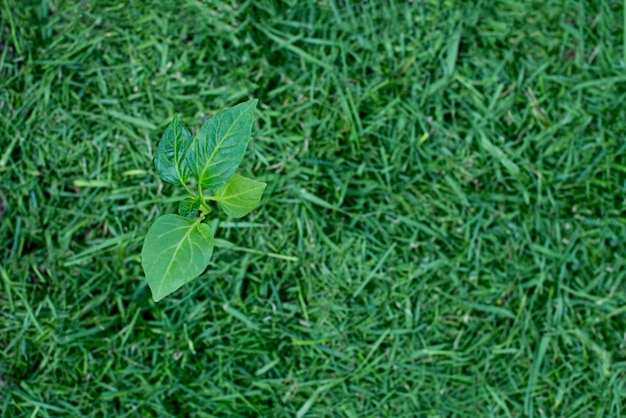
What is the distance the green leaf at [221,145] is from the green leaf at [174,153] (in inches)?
0.6

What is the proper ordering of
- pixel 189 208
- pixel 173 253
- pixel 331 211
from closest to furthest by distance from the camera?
pixel 173 253
pixel 189 208
pixel 331 211

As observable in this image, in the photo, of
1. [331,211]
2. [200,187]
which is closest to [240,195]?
[200,187]

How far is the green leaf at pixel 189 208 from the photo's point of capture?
1072mm

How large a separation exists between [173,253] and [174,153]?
0.18 meters

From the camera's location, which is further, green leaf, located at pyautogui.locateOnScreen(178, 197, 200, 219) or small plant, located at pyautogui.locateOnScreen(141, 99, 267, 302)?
green leaf, located at pyautogui.locateOnScreen(178, 197, 200, 219)

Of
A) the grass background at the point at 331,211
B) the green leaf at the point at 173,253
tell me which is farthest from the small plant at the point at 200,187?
the grass background at the point at 331,211

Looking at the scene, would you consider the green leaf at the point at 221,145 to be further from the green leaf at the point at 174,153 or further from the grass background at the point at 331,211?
the grass background at the point at 331,211

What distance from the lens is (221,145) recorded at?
3.37 feet

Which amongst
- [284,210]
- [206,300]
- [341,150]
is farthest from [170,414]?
[341,150]

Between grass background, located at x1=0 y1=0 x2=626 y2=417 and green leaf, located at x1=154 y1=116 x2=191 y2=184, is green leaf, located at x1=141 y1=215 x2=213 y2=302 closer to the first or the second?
green leaf, located at x1=154 y1=116 x2=191 y2=184

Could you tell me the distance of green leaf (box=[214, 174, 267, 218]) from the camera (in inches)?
40.5

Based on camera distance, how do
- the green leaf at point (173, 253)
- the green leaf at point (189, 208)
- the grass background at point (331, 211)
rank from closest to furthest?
the green leaf at point (173, 253), the green leaf at point (189, 208), the grass background at point (331, 211)

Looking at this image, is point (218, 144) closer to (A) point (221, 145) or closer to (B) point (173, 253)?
(A) point (221, 145)

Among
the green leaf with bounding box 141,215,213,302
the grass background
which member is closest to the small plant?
the green leaf with bounding box 141,215,213,302
